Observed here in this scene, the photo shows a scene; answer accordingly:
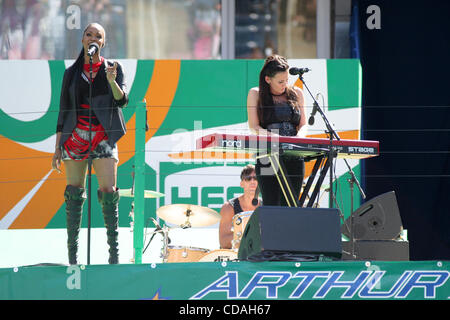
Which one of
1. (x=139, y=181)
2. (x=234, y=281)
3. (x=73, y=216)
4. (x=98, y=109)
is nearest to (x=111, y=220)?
(x=73, y=216)

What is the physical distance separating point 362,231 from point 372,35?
2.42 meters

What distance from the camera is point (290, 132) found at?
3.94 meters

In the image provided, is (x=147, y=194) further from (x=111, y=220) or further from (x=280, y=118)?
(x=280, y=118)

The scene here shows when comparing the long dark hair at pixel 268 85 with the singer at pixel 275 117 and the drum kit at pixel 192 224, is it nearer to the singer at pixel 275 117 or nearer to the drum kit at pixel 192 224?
the singer at pixel 275 117

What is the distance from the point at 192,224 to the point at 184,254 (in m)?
0.40

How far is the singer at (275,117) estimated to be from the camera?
12.6 feet

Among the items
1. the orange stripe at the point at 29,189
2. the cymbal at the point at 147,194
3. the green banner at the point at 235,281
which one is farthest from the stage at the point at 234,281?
the orange stripe at the point at 29,189

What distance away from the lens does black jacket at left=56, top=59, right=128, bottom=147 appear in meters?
4.19

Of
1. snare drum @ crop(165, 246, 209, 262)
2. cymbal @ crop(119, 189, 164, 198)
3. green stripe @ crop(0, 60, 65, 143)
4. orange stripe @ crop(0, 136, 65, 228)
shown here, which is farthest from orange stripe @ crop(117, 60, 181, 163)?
snare drum @ crop(165, 246, 209, 262)

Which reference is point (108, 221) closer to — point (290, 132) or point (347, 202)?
point (290, 132)

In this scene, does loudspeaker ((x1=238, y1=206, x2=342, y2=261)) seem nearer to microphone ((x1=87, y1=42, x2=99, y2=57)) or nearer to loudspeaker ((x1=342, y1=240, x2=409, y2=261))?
loudspeaker ((x1=342, y1=240, x2=409, y2=261))

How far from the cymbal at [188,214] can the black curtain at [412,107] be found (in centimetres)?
197

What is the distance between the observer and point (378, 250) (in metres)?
4.41
